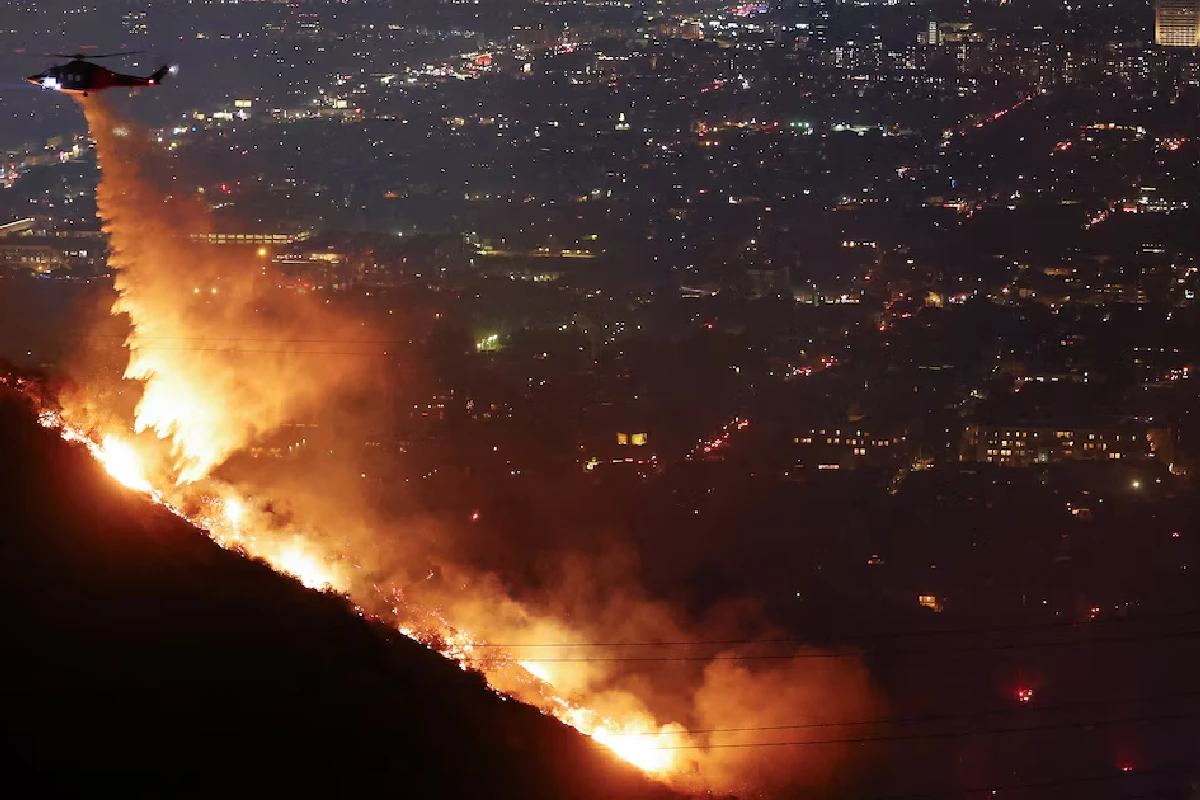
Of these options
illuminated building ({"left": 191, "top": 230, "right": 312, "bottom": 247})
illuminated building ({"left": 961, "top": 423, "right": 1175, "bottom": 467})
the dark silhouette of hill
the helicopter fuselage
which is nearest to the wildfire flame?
the dark silhouette of hill

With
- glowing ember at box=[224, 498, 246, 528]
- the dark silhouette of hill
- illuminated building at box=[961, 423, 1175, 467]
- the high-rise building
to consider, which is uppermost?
the high-rise building

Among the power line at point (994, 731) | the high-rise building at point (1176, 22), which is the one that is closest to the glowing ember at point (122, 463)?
the power line at point (994, 731)

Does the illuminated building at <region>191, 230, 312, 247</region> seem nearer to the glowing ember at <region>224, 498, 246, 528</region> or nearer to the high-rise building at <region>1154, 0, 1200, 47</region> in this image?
the glowing ember at <region>224, 498, 246, 528</region>

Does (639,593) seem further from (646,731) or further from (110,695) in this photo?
(110,695)

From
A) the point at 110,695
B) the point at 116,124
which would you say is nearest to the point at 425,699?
the point at 110,695

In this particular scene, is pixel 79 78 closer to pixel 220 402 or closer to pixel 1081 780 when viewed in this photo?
pixel 220 402

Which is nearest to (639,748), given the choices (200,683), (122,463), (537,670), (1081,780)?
(537,670)
